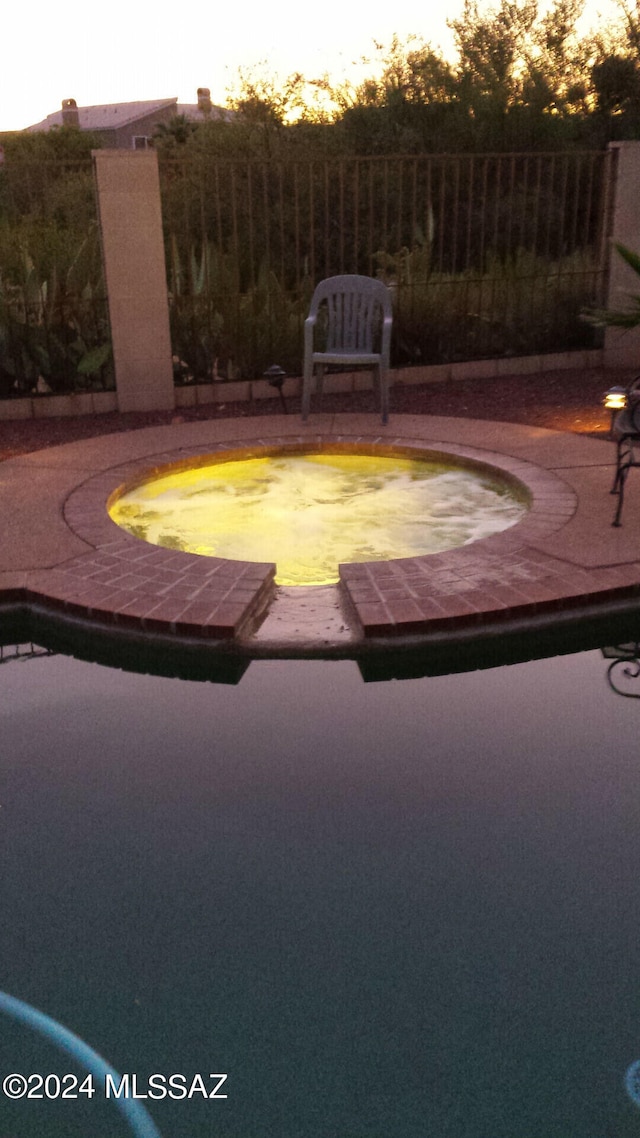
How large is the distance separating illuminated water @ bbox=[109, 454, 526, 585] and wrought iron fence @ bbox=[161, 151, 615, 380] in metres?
2.12

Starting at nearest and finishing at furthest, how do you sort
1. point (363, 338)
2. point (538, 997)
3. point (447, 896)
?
point (538, 997) < point (447, 896) < point (363, 338)

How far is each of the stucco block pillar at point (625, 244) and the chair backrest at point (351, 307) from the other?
2.77 m

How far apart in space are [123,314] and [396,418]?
2330mm

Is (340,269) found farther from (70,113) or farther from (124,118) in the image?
(70,113)

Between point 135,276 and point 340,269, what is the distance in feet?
6.03

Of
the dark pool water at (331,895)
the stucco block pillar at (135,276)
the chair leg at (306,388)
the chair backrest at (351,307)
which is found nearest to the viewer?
the dark pool water at (331,895)

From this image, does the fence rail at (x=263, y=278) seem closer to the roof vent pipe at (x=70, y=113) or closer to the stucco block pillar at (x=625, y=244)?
the stucco block pillar at (x=625, y=244)

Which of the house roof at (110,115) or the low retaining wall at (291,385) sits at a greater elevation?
the house roof at (110,115)

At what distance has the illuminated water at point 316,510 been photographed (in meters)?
4.93

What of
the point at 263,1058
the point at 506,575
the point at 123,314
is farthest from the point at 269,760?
the point at 123,314

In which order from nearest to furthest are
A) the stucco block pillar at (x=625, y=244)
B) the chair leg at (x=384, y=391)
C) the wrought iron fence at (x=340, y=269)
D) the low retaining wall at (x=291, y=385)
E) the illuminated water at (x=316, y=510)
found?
the illuminated water at (x=316, y=510)
the chair leg at (x=384, y=391)
the low retaining wall at (x=291, y=385)
the wrought iron fence at (x=340, y=269)
the stucco block pillar at (x=625, y=244)

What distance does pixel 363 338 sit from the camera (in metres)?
7.05

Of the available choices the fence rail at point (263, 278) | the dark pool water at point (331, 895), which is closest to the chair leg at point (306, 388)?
the fence rail at point (263, 278)

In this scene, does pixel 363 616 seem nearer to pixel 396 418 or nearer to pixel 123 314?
pixel 396 418
